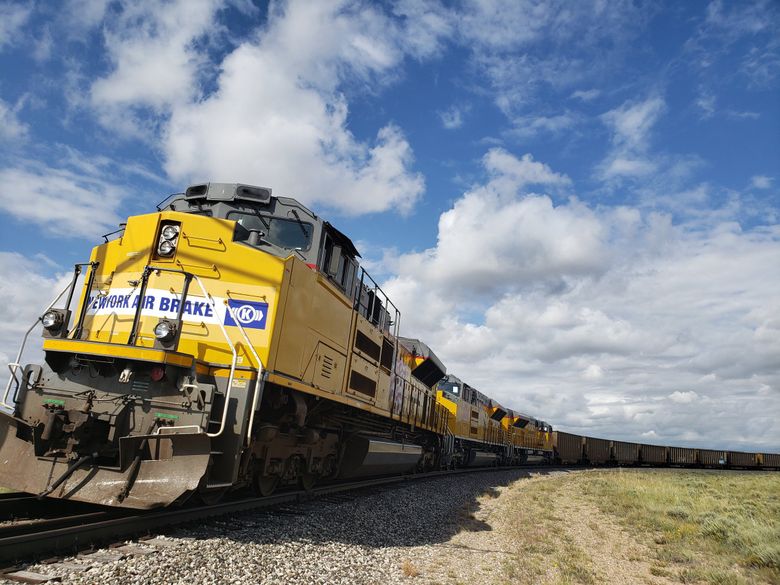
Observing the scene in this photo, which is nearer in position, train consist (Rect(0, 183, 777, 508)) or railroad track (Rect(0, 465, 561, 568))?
railroad track (Rect(0, 465, 561, 568))

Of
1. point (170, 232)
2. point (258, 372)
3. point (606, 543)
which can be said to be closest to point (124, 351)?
point (258, 372)

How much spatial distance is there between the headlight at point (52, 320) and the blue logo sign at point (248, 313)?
73.8 inches

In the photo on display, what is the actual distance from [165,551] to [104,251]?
12.8 ft

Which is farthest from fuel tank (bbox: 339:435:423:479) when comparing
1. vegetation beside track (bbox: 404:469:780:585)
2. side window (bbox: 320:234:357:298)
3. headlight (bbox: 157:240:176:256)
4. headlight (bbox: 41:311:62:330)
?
headlight (bbox: 41:311:62:330)

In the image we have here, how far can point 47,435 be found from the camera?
5.31 meters

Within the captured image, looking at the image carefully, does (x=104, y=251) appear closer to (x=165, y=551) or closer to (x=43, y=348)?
(x=43, y=348)

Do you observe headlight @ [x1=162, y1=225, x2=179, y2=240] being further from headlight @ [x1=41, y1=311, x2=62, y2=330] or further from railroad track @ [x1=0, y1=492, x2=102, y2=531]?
railroad track @ [x1=0, y1=492, x2=102, y2=531]

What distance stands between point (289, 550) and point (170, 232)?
3852 mm

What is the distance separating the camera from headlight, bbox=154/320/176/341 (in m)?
5.64

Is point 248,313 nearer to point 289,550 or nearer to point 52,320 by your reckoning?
point 52,320

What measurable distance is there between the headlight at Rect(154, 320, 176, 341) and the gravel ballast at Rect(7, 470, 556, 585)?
1.92 meters

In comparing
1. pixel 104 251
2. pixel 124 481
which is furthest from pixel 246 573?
pixel 104 251

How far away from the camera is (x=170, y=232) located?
261 inches

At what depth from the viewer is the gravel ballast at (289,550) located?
435 cm
